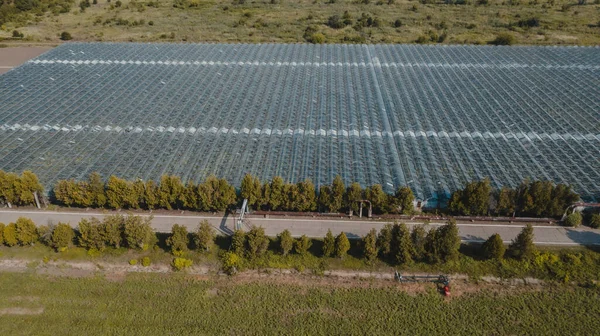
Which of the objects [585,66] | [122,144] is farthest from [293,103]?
[585,66]

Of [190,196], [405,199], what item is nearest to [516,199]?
[405,199]

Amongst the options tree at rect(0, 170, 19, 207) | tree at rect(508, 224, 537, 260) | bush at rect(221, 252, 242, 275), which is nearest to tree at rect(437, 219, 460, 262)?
tree at rect(508, 224, 537, 260)

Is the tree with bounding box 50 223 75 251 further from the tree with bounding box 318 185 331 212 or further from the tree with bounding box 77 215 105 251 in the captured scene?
the tree with bounding box 318 185 331 212

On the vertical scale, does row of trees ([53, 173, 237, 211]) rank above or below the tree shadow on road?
above

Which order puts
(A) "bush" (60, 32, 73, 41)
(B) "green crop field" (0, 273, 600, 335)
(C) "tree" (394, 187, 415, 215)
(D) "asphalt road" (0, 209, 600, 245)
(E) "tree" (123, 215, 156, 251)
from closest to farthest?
1. (B) "green crop field" (0, 273, 600, 335)
2. (E) "tree" (123, 215, 156, 251)
3. (D) "asphalt road" (0, 209, 600, 245)
4. (C) "tree" (394, 187, 415, 215)
5. (A) "bush" (60, 32, 73, 41)

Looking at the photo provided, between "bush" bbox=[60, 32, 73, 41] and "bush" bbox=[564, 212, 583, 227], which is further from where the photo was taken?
"bush" bbox=[60, 32, 73, 41]

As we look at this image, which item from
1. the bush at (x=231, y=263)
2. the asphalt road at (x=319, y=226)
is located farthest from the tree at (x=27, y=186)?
the bush at (x=231, y=263)

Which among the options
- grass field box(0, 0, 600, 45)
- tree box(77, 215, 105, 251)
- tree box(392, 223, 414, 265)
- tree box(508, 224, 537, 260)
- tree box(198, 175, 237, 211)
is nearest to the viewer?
tree box(508, 224, 537, 260)

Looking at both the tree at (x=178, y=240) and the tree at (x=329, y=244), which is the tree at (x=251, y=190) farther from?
the tree at (x=329, y=244)
